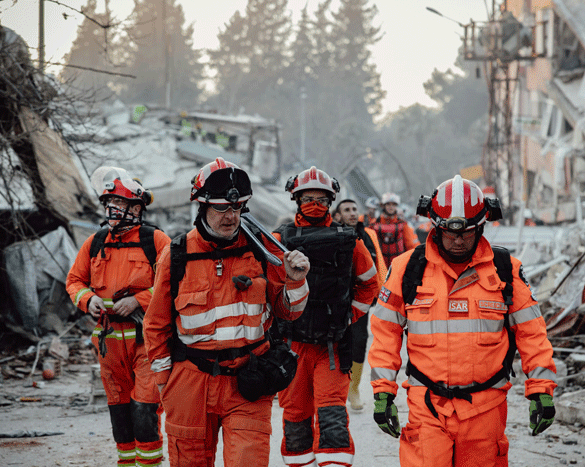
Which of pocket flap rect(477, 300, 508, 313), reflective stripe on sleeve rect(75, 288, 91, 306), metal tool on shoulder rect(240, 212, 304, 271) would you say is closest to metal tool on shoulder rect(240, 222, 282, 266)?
metal tool on shoulder rect(240, 212, 304, 271)

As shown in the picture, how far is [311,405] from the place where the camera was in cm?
468

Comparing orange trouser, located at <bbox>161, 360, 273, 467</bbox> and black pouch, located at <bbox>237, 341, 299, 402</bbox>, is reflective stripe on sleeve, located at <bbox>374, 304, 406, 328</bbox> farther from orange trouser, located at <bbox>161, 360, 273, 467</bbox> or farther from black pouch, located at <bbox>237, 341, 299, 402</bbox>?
orange trouser, located at <bbox>161, 360, 273, 467</bbox>

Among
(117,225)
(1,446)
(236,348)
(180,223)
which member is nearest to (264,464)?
(236,348)

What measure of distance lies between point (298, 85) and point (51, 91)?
59.1m

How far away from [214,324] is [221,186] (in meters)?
0.70

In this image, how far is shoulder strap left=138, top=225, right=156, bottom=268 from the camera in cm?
490

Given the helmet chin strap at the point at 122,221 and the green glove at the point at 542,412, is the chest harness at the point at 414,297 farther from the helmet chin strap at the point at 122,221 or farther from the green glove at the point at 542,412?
the helmet chin strap at the point at 122,221

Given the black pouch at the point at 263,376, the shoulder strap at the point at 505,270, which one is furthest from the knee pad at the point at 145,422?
the shoulder strap at the point at 505,270

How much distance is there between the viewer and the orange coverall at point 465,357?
314 cm

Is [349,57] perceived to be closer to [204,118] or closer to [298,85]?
[298,85]

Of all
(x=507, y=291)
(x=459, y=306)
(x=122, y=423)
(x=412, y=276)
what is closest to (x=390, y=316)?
(x=412, y=276)

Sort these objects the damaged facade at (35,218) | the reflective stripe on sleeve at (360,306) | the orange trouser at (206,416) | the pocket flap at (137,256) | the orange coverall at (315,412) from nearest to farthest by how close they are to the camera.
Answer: the orange trouser at (206,416)
the orange coverall at (315,412)
the pocket flap at (137,256)
the reflective stripe on sleeve at (360,306)
the damaged facade at (35,218)

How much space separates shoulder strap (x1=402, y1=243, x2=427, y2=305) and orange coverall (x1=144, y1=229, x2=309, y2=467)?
516mm

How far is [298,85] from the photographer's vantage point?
66125mm
